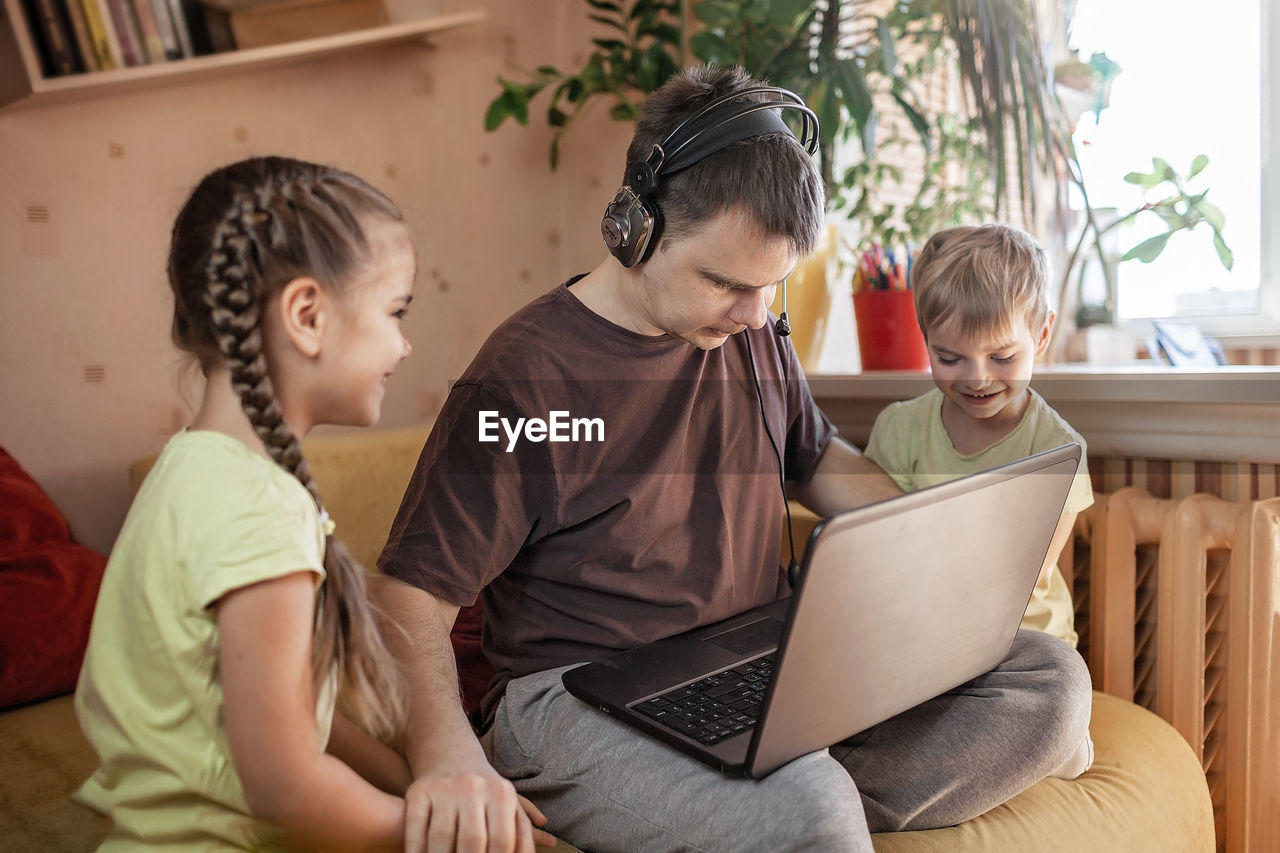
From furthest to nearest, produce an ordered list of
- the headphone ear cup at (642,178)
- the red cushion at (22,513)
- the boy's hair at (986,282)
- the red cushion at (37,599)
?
the red cushion at (22,513) < the red cushion at (37,599) < the boy's hair at (986,282) < the headphone ear cup at (642,178)

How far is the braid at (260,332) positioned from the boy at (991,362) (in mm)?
792

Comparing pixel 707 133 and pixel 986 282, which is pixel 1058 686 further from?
pixel 707 133

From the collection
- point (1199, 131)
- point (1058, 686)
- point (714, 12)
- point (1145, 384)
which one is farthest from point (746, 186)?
point (1199, 131)

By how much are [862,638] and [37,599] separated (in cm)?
116

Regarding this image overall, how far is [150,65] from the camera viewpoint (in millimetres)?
1617

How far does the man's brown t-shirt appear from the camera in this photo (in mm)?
989

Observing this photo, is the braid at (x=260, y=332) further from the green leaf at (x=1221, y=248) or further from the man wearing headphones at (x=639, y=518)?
the green leaf at (x=1221, y=248)

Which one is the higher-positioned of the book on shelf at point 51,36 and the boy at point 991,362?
the book on shelf at point 51,36

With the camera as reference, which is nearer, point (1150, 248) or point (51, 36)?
point (51, 36)

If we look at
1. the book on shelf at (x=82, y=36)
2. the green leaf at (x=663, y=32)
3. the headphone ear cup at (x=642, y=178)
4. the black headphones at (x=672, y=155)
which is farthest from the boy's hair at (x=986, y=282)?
the book on shelf at (x=82, y=36)

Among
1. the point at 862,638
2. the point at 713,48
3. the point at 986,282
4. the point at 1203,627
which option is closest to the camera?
the point at 862,638

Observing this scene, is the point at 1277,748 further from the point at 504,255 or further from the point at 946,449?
the point at 504,255

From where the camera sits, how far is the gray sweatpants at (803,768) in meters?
0.79

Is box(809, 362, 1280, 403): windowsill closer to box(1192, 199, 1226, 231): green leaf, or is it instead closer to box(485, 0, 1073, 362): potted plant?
box(485, 0, 1073, 362): potted plant
